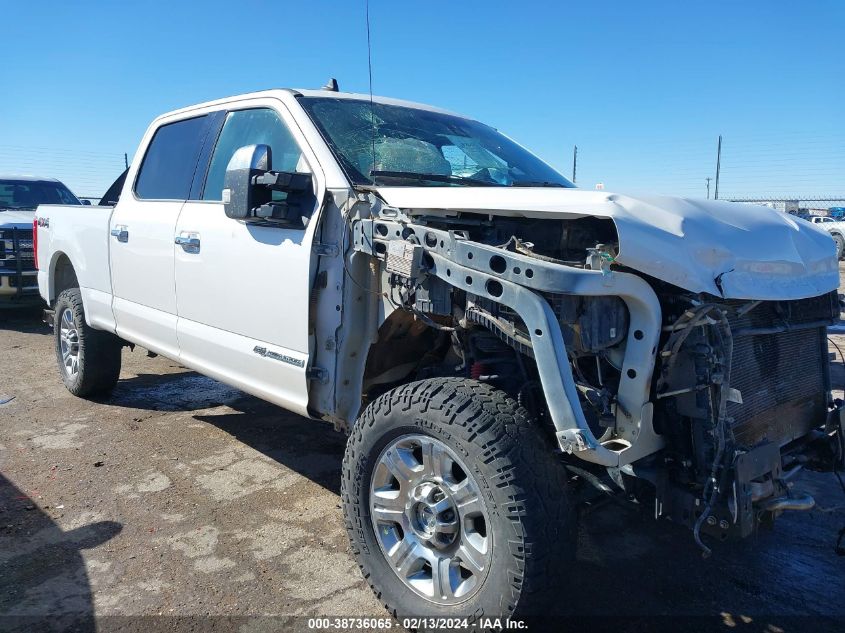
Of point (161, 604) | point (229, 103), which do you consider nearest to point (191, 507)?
point (161, 604)

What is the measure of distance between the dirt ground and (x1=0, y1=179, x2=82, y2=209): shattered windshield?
21.5 ft

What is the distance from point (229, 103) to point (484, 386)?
259 cm

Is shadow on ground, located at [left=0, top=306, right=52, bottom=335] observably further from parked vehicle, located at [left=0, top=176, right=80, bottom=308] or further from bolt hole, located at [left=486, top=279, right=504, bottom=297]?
bolt hole, located at [left=486, top=279, right=504, bottom=297]

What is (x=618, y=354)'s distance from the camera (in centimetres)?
238

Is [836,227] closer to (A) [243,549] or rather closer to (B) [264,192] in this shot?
(B) [264,192]

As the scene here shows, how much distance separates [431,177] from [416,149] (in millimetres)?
287

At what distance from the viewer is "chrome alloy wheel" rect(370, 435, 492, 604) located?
246cm

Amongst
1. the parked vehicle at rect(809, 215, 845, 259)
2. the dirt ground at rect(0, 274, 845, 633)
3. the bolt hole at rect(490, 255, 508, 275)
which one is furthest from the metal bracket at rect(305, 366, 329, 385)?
the parked vehicle at rect(809, 215, 845, 259)

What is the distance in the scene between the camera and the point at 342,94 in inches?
154

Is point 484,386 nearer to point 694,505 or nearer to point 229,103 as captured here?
point 694,505

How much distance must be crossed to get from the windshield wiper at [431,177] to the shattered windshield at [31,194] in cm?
893

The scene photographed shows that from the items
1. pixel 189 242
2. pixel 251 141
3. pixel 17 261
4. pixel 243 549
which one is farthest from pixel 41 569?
pixel 17 261

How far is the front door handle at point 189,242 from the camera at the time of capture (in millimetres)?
3898

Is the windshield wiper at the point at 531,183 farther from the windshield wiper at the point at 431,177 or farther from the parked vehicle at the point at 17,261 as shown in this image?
the parked vehicle at the point at 17,261
